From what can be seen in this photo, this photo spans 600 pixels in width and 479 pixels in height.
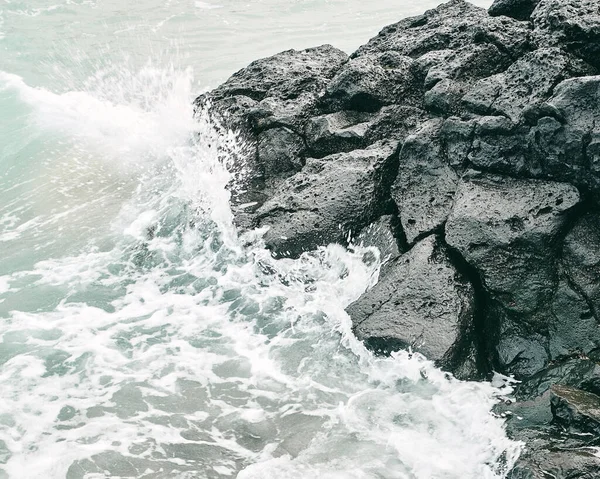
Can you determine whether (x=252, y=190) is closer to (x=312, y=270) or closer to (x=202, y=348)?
(x=312, y=270)

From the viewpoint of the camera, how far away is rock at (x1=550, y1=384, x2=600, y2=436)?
5.07 m

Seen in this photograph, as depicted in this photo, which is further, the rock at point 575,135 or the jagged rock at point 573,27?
the jagged rock at point 573,27

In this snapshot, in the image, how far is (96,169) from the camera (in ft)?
39.4

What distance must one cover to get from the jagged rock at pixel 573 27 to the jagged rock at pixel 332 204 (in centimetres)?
240

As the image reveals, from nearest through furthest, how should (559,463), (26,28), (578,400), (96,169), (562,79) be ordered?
(559,463), (578,400), (562,79), (96,169), (26,28)

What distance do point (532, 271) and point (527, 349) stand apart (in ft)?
2.70

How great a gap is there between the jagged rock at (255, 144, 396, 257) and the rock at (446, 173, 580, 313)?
131cm

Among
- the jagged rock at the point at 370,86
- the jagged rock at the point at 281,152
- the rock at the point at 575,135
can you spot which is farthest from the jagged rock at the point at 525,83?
the jagged rock at the point at 281,152

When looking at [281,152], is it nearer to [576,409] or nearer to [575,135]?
[575,135]

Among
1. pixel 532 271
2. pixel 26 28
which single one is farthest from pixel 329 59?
pixel 26 28

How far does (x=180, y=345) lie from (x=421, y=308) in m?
2.86

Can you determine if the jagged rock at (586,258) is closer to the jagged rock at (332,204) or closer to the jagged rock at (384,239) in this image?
the jagged rock at (384,239)

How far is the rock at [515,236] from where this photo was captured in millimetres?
6453

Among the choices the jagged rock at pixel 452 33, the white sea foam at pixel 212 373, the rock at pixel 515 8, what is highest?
the rock at pixel 515 8
